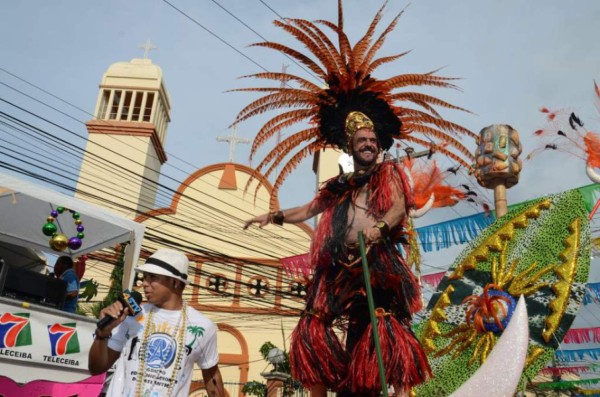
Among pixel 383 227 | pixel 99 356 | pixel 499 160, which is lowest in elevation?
pixel 99 356

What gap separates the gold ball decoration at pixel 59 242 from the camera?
7469 mm

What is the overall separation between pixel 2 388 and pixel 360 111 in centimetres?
416

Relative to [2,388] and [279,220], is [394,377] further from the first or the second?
[2,388]

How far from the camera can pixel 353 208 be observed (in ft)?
11.4

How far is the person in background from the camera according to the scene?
688 cm

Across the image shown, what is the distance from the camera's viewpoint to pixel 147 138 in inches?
938

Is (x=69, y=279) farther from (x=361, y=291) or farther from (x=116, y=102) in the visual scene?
(x=116, y=102)

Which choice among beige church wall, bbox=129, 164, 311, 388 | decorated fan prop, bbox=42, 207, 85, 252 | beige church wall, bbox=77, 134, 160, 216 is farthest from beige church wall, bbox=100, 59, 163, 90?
decorated fan prop, bbox=42, 207, 85, 252

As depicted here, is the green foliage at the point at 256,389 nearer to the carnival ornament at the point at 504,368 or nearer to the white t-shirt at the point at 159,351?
the carnival ornament at the point at 504,368

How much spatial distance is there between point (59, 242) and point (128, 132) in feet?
56.1

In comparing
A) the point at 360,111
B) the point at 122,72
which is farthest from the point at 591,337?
the point at 122,72

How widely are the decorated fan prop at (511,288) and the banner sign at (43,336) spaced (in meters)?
3.69

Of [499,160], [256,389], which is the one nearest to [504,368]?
[499,160]

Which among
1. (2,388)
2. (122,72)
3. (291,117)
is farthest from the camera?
(122,72)
